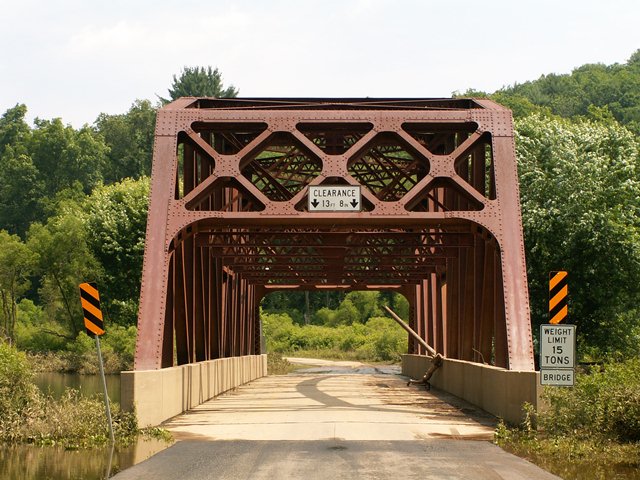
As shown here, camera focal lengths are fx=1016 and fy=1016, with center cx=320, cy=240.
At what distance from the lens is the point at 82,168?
116250 mm

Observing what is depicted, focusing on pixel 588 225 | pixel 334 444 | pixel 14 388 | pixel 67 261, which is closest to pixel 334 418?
pixel 334 444

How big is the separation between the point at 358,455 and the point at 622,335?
30.5 metres

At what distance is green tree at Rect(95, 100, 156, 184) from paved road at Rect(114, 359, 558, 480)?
100 m

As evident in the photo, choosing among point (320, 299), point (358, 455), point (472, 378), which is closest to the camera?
point (358, 455)

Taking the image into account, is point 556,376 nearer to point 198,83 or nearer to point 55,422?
point 55,422

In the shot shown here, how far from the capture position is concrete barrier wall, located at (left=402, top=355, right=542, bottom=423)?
17.8 m

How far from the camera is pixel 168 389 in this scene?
65.5 feet

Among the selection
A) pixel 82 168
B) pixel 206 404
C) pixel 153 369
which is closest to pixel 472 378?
pixel 206 404

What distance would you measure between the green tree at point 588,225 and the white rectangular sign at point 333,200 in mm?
19011

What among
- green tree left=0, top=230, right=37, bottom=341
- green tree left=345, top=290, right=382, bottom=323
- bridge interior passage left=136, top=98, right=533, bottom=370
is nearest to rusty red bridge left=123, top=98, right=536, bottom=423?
bridge interior passage left=136, top=98, right=533, bottom=370

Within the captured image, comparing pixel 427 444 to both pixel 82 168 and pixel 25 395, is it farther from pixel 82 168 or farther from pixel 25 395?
pixel 82 168

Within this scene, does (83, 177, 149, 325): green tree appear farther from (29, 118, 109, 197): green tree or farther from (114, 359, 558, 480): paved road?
(29, 118, 109, 197): green tree

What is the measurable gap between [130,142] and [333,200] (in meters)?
105

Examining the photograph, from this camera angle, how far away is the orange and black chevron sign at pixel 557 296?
17.4 m
